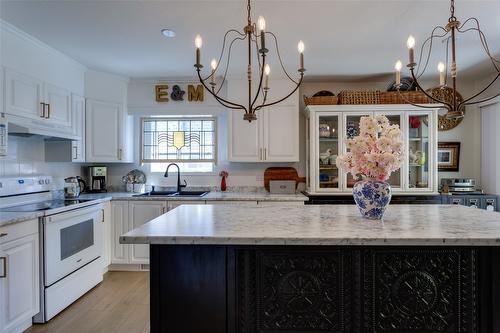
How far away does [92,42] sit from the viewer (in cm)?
271

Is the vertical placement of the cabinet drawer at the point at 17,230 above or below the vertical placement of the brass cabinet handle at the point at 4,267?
above

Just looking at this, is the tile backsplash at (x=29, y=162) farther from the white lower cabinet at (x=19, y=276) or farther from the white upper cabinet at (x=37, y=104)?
the white lower cabinet at (x=19, y=276)

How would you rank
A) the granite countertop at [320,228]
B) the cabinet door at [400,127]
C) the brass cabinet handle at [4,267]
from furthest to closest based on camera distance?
the cabinet door at [400,127] < the brass cabinet handle at [4,267] < the granite countertop at [320,228]

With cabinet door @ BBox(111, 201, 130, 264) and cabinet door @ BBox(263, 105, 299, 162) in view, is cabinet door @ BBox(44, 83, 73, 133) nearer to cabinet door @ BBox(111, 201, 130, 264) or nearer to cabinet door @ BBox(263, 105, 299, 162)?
cabinet door @ BBox(111, 201, 130, 264)

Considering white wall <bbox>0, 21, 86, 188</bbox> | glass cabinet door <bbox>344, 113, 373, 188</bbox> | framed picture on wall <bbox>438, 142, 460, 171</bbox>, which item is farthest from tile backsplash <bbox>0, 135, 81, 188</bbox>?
framed picture on wall <bbox>438, 142, 460, 171</bbox>

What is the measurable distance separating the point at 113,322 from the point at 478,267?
256 cm

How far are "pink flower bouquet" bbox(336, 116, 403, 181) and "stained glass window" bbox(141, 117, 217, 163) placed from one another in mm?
2618

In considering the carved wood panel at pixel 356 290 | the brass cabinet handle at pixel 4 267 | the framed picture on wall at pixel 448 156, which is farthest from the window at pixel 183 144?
the framed picture on wall at pixel 448 156

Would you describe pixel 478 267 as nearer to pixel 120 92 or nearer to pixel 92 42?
pixel 92 42

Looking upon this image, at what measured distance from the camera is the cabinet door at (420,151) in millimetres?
3438

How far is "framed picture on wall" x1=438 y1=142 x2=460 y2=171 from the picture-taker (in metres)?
3.88

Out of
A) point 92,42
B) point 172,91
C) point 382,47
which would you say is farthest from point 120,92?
point 382,47

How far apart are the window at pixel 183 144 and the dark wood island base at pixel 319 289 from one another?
2.62 m

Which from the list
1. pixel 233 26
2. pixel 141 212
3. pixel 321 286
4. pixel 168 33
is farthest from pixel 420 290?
pixel 141 212
